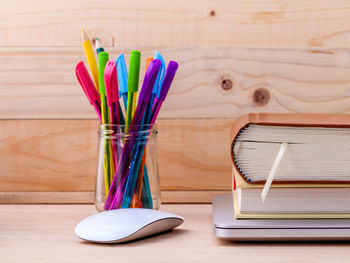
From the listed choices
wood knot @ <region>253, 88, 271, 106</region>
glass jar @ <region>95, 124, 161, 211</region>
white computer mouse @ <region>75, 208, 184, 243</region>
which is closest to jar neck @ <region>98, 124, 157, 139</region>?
glass jar @ <region>95, 124, 161, 211</region>

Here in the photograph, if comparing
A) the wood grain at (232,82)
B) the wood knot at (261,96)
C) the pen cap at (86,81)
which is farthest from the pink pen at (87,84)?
the wood knot at (261,96)

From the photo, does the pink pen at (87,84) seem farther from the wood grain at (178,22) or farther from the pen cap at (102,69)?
the wood grain at (178,22)

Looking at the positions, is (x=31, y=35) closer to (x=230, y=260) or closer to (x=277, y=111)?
(x=277, y=111)

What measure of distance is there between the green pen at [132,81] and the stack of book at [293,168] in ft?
0.54

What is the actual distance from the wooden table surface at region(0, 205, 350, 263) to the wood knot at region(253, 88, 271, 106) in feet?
0.84

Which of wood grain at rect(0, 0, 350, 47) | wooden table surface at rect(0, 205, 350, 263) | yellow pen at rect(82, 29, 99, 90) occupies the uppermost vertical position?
wood grain at rect(0, 0, 350, 47)

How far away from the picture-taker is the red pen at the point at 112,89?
0.66 metres

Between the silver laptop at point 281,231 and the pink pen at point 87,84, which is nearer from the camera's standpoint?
the silver laptop at point 281,231

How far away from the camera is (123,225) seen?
1.96ft

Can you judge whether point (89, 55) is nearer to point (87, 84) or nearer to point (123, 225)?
point (87, 84)

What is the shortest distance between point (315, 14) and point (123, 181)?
1.47 ft

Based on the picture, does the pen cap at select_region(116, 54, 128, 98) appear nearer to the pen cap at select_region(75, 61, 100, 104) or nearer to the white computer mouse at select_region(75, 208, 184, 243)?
the pen cap at select_region(75, 61, 100, 104)

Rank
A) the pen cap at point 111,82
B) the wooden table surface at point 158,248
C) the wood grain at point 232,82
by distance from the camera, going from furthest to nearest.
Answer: the wood grain at point 232,82 → the pen cap at point 111,82 → the wooden table surface at point 158,248

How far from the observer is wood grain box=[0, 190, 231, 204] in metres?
0.87
